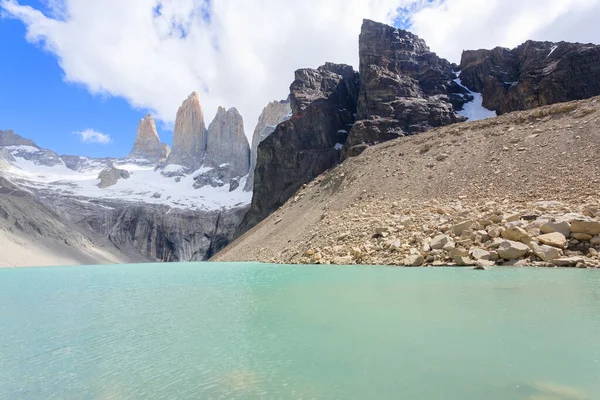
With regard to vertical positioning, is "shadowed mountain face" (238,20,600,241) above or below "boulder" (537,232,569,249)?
above

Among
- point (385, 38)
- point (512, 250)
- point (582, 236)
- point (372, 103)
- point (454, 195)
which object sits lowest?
point (512, 250)

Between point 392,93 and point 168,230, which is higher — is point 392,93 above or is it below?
above

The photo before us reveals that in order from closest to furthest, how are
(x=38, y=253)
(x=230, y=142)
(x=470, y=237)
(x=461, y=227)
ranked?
(x=470, y=237)
(x=461, y=227)
(x=38, y=253)
(x=230, y=142)

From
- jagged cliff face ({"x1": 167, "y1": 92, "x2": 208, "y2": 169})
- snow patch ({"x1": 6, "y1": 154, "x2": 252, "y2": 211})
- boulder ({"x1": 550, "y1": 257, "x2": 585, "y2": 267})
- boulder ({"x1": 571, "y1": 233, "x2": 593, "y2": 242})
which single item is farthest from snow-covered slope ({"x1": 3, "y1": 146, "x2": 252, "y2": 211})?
boulder ({"x1": 550, "y1": 257, "x2": 585, "y2": 267})

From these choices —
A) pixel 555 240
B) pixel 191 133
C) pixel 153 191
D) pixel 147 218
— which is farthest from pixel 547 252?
pixel 191 133

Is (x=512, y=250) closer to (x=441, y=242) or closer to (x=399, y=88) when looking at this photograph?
(x=441, y=242)

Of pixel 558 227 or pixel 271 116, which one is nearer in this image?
pixel 558 227

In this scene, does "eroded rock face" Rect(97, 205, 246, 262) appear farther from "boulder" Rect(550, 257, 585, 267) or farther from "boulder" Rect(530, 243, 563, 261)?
"boulder" Rect(550, 257, 585, 267)

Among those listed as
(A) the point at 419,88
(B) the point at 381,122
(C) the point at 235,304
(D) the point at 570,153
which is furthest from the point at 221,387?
(A) the point at 419,88
